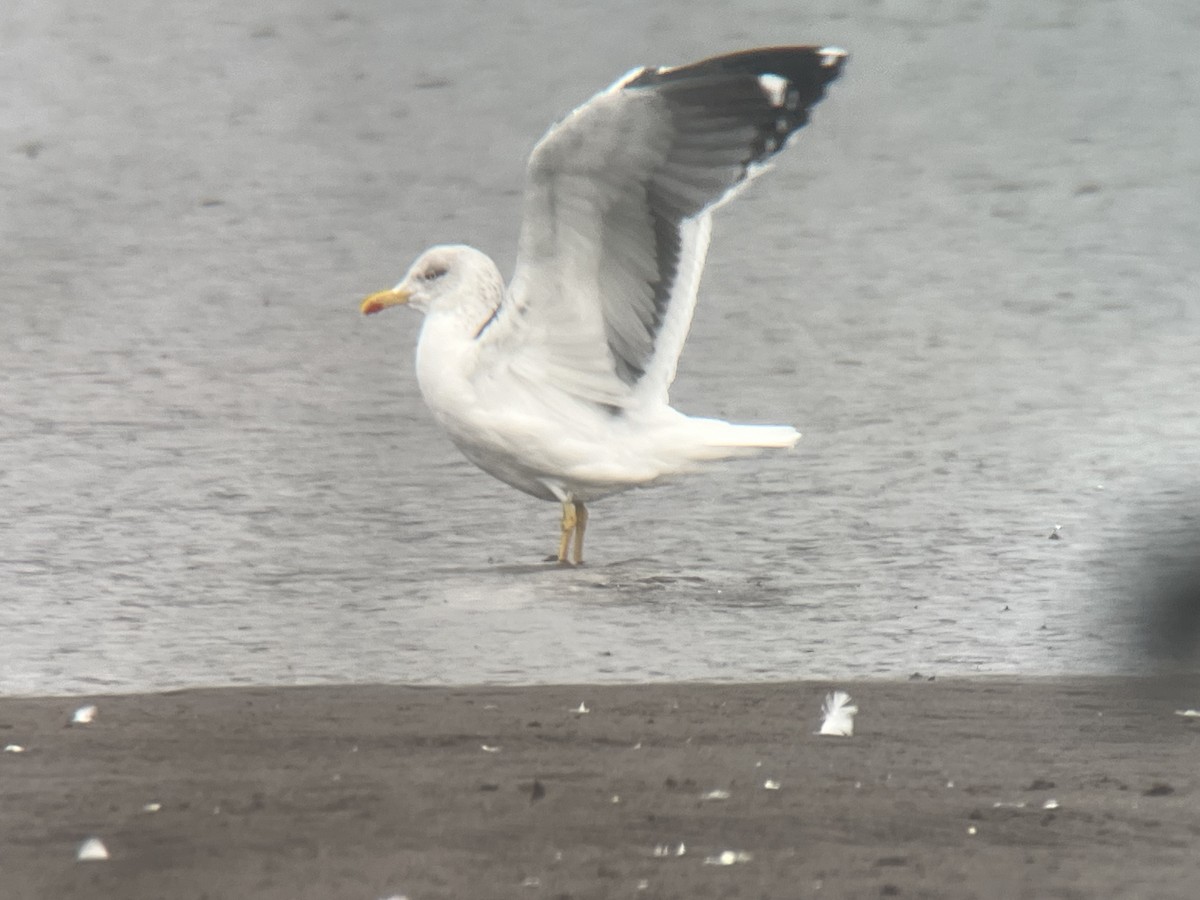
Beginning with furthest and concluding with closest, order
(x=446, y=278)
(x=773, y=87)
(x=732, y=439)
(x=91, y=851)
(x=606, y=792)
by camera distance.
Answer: (x=446, y=278)
(x=732, y=439)
(x=773, y=87)
(x=606, y=792)
(x=91, y=851)

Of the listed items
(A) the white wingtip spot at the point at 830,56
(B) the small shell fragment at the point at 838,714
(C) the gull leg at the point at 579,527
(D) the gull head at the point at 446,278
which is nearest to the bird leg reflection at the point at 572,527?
(C) the gull leg at the point at 579,527

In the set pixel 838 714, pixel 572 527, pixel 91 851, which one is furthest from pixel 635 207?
pixel 91 851

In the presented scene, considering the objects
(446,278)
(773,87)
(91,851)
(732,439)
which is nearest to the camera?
(91,851)

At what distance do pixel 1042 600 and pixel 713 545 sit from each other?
37.7 inches

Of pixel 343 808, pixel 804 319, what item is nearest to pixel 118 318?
pixel 804 319

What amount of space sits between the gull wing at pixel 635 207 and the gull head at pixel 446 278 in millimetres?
290

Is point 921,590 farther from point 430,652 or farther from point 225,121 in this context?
point 225,121

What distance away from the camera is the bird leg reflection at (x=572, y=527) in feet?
18.7

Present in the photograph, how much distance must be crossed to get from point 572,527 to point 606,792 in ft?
8.12

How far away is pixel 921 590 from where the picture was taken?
512 cm

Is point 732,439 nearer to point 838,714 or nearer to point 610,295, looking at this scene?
point 610,295

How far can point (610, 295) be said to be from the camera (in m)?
5.84

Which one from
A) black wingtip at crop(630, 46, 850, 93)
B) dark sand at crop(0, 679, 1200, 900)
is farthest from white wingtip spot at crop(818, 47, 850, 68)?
dark sand at crop(0, 679, 1200, 900)

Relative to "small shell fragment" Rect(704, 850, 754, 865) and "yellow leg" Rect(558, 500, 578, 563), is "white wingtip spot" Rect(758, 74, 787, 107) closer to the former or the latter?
"yellow leg" Rect(558, 500, 578, 563)
